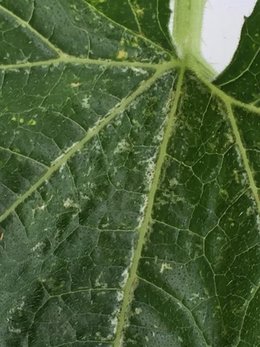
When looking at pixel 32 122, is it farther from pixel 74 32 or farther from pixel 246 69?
pixel 246 69

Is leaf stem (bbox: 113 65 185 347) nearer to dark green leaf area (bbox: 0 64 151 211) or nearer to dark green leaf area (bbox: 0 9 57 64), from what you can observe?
dark green leaf area (bbox: 0 64 151 211)

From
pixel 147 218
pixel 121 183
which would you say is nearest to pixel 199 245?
pixel 147 218

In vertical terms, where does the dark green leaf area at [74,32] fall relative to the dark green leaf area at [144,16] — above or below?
below

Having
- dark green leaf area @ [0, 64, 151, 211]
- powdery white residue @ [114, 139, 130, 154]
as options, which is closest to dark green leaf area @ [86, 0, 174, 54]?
dark green leaf area @ [0, 64, 151, 211]

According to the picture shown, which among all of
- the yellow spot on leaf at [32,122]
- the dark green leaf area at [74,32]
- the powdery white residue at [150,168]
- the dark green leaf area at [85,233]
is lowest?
the dark green leaf area at [85,233]

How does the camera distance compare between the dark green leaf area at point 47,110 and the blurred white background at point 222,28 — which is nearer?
the dark green leaf area at point 47,110

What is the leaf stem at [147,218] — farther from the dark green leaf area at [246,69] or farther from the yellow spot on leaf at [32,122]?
the yellow spot on leaf at [32,122]

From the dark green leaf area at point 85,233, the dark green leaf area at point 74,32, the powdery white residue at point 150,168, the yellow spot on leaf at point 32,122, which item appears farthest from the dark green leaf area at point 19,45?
the powdery white residue at point 150,168
